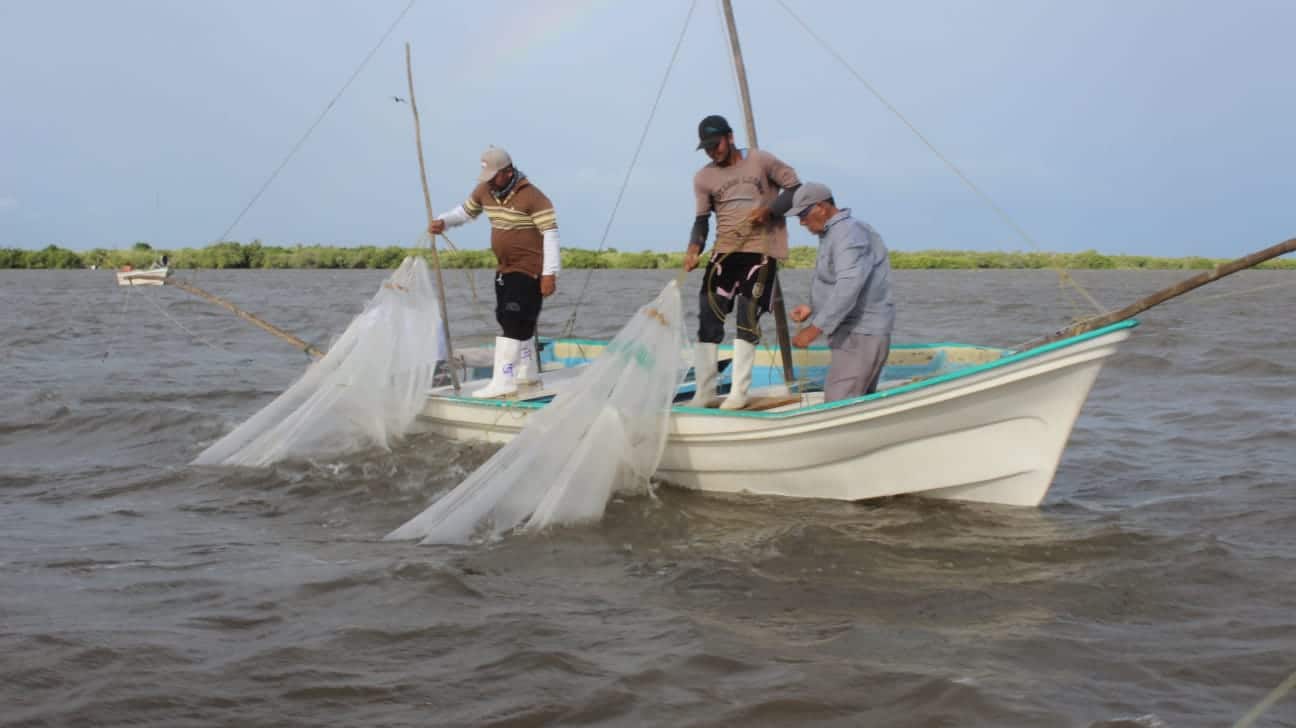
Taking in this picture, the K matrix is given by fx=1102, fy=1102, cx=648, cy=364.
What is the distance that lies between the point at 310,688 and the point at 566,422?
8.93 feet

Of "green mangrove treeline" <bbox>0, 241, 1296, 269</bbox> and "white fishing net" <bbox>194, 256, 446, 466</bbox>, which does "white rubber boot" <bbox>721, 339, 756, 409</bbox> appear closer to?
"white fishing net" <bbox>194, 256, 446, 466</bbox>

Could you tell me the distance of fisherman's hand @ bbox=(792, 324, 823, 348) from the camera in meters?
6.50

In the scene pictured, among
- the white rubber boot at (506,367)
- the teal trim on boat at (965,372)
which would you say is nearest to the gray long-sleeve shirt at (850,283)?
the teal trim on boat at (965,372)

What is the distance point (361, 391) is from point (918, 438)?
4333mm

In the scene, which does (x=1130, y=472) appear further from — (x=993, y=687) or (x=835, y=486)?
(x=993, y=687)

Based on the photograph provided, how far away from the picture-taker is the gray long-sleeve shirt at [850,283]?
656 centimetres

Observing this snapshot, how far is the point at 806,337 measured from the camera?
21.8 ft

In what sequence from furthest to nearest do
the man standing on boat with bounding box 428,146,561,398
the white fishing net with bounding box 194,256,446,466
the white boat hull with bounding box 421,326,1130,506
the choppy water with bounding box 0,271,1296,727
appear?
1. the white fishing net with bounding box 194,256,446,466
2. the man standing on boat with bounding box 428,146,561,398
3. the white boat hull with bounding box 421,326,1130,506
4. the choppy water with bounding box 0,271,1296,727

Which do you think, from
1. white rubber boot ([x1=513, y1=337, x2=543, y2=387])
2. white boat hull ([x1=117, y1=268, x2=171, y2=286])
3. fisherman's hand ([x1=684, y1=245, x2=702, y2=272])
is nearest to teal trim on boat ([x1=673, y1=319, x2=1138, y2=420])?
fisherman's hand ([x1=684, y1=245, x2=702, y2=272])

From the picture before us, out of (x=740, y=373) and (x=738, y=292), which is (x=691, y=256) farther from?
(x=740, y=373)

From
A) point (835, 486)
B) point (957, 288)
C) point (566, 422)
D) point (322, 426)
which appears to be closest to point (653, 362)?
point (566, 422)

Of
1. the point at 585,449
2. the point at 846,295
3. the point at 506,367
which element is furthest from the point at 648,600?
the point at 506,367

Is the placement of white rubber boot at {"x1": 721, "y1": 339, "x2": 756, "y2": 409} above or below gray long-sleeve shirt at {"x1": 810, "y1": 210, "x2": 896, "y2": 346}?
below

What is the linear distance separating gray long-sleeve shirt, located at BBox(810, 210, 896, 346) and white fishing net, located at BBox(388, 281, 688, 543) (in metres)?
0.94
